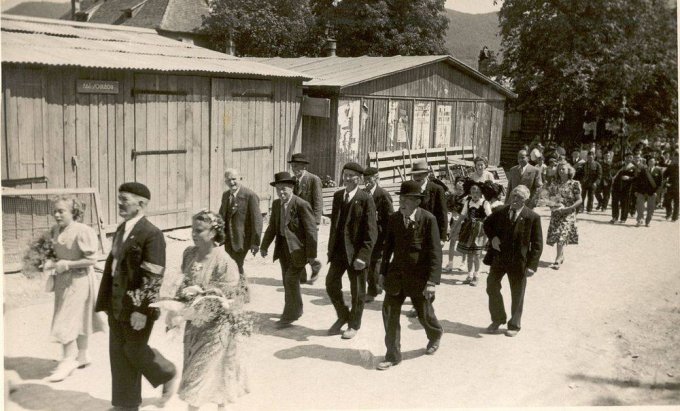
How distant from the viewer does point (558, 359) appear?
21.0 feet

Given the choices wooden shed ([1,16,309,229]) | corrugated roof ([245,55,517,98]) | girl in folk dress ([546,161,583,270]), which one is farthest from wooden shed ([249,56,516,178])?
girl in folk dress ([546,161,583,270])

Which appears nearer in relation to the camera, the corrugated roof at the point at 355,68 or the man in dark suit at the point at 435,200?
the man in dark suit at the point at 435,200

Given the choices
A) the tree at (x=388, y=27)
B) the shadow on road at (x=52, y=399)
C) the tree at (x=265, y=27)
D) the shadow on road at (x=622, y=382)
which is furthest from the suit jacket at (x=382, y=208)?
the tree at (x=388, y=27)

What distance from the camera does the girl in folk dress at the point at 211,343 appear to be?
466 centimetres

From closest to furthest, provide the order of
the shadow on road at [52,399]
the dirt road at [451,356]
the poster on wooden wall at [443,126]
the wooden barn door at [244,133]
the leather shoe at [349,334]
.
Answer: the shadow on road at [52,399] → the dirt road at [451,356] → the leather shoe at [349,334] → the wooden barn door at [244,133] → the poster on wooden wall at [443,126]

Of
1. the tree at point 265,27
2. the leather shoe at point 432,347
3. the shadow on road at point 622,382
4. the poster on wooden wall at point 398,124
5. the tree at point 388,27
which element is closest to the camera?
the shadow on road at point 622,382

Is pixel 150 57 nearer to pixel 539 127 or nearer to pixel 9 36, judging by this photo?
pixel 9 36

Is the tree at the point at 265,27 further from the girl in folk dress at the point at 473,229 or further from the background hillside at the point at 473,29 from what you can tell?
the girl in folk dress at the point at 473,229

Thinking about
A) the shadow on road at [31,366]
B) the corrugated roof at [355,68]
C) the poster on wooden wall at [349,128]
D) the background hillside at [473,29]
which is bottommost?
the shadow on road at [31,366]

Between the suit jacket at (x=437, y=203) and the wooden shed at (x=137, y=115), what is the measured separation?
3546 mm

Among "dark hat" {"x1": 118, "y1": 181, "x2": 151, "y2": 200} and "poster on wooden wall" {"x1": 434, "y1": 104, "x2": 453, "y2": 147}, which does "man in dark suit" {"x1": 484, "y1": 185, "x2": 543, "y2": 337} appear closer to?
"dark hat" {"x1": 118, "y1": 181, "x2": 151, "y2": 200}

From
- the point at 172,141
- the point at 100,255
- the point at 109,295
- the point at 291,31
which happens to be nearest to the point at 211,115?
the point at 172,141

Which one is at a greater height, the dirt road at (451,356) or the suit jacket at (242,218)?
the suit jacket at (242,218)

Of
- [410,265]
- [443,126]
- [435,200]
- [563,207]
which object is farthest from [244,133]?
[443,126]
